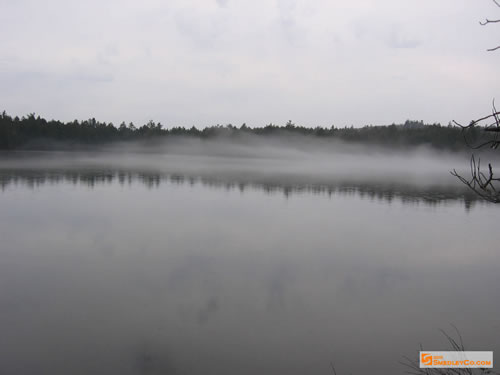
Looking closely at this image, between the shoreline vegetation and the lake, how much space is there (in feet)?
231

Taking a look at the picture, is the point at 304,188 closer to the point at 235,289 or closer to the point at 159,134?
the point at 235,289

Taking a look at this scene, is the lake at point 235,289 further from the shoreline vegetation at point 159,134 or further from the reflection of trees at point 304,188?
the shoreline vegetation at point 159,134

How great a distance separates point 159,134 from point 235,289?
12155 centimetres

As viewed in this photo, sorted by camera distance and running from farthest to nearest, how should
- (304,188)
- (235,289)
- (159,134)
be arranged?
1. (159,134)
2. (304,188)
3. (235,289)

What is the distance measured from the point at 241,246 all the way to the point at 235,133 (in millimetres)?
127857

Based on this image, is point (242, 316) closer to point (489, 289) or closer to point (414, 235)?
point (489, 289)

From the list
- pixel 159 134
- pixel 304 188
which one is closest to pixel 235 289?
pixel 304 188

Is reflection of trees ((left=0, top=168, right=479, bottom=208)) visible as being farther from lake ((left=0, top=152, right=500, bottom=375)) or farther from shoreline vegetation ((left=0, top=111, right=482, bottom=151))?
shoreline vegetation ((left=0, top=111, right=482, bottom=151))

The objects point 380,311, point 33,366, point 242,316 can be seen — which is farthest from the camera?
point 380,311

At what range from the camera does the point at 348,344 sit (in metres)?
6.64

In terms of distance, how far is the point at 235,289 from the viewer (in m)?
8.75

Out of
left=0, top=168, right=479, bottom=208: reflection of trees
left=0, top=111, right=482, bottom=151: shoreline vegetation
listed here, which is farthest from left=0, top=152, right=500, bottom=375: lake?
left=0, top=111, right=482, bottom=151: shoreline vegetation

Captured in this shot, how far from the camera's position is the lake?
20.2 ft

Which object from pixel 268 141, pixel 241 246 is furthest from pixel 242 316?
pixel 268 141
